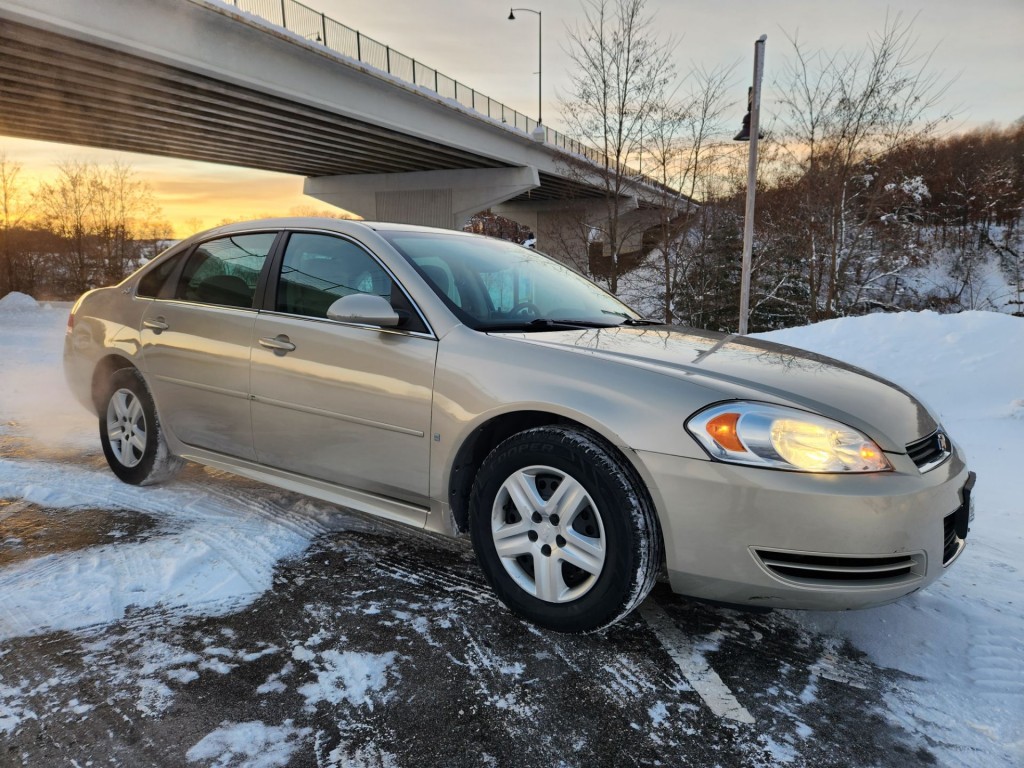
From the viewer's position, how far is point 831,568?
2.18m

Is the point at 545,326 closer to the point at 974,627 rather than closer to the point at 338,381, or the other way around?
the point at 338,381

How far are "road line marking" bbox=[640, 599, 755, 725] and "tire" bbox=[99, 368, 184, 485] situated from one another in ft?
9.80

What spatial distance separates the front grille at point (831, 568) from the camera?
2.18 m

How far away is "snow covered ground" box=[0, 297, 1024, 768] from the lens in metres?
1.98

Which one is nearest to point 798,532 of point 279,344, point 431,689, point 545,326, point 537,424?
point 537,424

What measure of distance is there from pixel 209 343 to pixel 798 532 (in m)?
3.04

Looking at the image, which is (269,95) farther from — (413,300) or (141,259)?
(413,300)

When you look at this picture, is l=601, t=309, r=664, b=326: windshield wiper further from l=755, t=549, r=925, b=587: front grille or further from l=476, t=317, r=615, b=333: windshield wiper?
l=755, t=549, r=925, b=587: front grille

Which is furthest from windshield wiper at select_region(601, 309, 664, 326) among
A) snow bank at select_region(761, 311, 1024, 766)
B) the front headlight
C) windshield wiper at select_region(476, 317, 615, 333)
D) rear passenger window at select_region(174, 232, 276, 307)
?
rear passenger window at select_region(174, 232, 276, 307)

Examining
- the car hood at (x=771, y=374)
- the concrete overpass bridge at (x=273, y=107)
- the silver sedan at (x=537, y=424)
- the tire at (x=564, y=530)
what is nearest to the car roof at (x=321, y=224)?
the silver sedan at (x=537, y=424)

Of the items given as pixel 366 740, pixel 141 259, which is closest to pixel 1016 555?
pixel 366 740

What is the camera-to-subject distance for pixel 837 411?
7.59ft

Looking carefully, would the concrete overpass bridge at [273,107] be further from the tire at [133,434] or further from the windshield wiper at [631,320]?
the windshield wiper at [631,320]

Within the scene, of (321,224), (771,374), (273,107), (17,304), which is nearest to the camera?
(771,374)
